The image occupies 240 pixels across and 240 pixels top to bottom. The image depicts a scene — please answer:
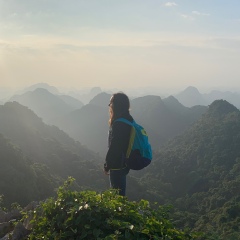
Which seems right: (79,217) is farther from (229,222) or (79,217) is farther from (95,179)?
(95,179)

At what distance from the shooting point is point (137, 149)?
4.66m

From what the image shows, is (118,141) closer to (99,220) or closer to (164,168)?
(99,220)

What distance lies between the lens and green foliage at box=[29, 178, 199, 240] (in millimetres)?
2582

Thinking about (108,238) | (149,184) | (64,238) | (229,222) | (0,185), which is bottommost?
(149,184)

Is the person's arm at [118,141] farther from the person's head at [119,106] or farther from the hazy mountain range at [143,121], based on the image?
the hazy mountain range at [143,121]

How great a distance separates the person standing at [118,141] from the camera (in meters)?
4.53

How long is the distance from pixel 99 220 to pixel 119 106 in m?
2.29

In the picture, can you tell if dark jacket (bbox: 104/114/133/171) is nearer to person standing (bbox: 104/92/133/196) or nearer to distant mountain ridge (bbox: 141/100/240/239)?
person standing (bbox: 104/92/133/196)

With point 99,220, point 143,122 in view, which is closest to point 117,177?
point 99,220

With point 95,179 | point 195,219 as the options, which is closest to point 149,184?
point 95,179

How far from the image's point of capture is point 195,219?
1307 inches

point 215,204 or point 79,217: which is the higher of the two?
point 79,217

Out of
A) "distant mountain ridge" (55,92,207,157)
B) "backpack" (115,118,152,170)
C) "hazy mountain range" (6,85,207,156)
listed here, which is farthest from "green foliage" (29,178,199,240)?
"distant mountain ridge" (55,92,207,157)

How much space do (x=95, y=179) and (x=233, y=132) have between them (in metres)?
30.9
